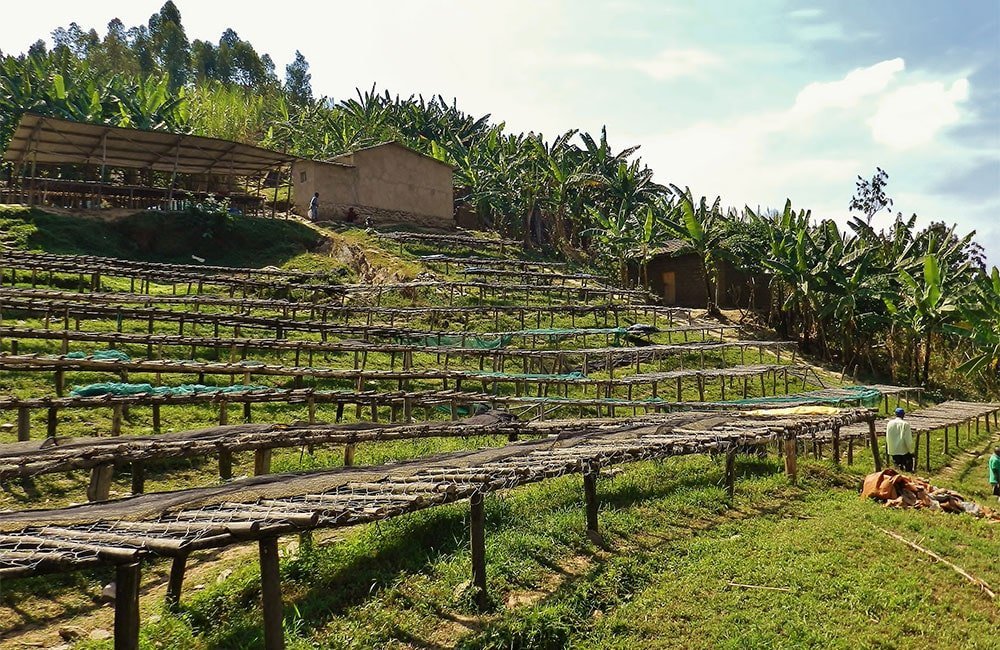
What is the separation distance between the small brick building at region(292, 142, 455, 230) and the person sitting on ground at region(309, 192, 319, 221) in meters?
0.38

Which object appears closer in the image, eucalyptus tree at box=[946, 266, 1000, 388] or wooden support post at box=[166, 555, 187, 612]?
wooden support post at box=[166, 555, 187, 612]

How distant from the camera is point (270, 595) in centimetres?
537

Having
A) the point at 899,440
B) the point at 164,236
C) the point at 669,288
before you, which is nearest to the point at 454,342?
the point at 899,440

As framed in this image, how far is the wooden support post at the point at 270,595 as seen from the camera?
17.5ft

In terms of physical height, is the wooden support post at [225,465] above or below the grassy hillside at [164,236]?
below

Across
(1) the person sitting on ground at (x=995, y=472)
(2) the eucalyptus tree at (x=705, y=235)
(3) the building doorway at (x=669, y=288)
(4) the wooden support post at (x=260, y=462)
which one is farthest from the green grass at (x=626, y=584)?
(3) the building doorway at (x=669, y=288)

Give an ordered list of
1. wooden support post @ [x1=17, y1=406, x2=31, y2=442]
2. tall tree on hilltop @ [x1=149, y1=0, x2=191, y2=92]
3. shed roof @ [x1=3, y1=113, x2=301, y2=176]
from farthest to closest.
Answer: tall tree on hilltop @ [x1=149, y1=0, x2=191, y2=92]
shed roof @ [x1=3, y1=113, x2=301, y2=176]
wooden support post @ [x1=17, y1=406, x2=31, y2=442]

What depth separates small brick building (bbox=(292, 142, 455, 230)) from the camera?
1316 inches

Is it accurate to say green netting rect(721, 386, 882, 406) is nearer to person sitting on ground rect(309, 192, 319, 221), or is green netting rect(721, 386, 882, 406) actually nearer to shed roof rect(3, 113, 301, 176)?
shed roof rect(3, 113, 301, 176)

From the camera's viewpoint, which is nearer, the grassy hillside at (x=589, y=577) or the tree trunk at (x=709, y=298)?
the grassy hillside at (x=589, y=577)

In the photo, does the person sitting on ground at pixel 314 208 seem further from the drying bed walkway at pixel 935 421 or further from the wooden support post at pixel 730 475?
the wooden support post at pixel 730 475

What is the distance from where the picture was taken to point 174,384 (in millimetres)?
14117

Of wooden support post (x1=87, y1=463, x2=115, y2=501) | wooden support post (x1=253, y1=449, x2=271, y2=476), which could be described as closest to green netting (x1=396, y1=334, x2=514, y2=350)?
wooden support post (x1=253, y1=449, x2=271, y2=476)

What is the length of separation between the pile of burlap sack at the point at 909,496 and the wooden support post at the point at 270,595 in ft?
29.6
